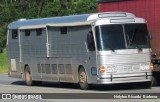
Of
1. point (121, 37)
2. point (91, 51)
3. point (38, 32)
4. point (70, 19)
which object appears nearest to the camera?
point (121, 37)

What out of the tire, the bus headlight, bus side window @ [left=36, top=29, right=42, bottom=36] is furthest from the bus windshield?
bus side window @ [left=36, top=29, right=42, bottom=36]

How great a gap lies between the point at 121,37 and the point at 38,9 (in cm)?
3951

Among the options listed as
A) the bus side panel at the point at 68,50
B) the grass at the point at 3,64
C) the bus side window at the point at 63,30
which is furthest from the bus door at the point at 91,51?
the grass at the point at 3,64

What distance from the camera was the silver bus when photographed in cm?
2191

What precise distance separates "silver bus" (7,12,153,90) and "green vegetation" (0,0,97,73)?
29982 mm

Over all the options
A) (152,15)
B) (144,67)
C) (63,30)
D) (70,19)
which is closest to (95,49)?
(144,67)

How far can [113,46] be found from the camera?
867 inches

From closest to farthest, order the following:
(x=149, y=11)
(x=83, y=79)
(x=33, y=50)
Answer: (x=83, y=79)
(x=149, y=11)
(x=33, y=50)

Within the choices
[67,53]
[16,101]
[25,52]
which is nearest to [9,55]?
[25,52]

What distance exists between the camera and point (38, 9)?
6116 centimetres

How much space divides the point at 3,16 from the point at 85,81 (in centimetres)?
3967

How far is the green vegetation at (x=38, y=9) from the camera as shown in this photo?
58.3 metres

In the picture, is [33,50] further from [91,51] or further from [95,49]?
[95,49]

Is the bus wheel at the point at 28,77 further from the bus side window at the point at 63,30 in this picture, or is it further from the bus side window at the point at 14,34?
the bus side window at the point at 63,30
